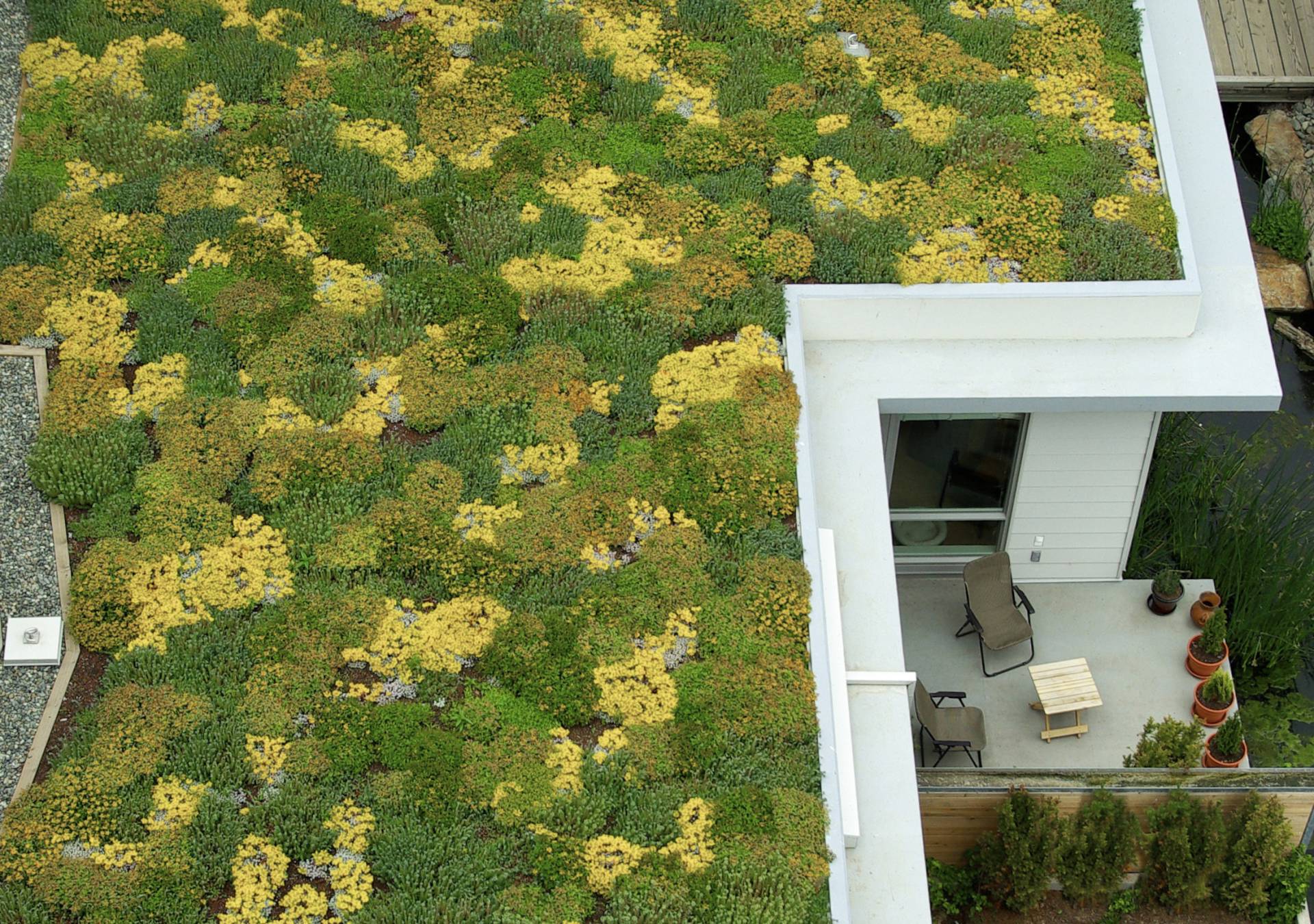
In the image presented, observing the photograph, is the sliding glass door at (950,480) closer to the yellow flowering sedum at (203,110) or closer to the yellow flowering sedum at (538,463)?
the yellow flowering sedum at (538,463)

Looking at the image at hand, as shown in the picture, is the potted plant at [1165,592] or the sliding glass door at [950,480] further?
the potted plant at [1165,592]

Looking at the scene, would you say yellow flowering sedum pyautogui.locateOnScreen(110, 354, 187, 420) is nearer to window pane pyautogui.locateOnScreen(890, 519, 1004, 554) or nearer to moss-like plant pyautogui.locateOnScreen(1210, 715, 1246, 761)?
window pane pyautogui.locateOnScreen(890, 519, 1004, 554)

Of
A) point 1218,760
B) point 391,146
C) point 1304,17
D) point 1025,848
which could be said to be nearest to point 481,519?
point 391,146

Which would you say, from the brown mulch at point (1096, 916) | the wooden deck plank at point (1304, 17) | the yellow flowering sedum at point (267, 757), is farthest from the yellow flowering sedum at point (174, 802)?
the wooden deck plank at point (1304, 17)

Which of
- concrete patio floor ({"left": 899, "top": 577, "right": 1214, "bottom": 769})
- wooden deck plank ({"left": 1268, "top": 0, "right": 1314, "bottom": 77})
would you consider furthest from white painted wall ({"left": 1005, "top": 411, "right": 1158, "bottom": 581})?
wooden deck plank ({"left": 1268, "top": 0, "right": 1314, "bottom": 77})

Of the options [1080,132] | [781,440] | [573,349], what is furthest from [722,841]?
[1080,132]

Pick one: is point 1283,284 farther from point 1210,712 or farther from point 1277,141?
point 1210,712
